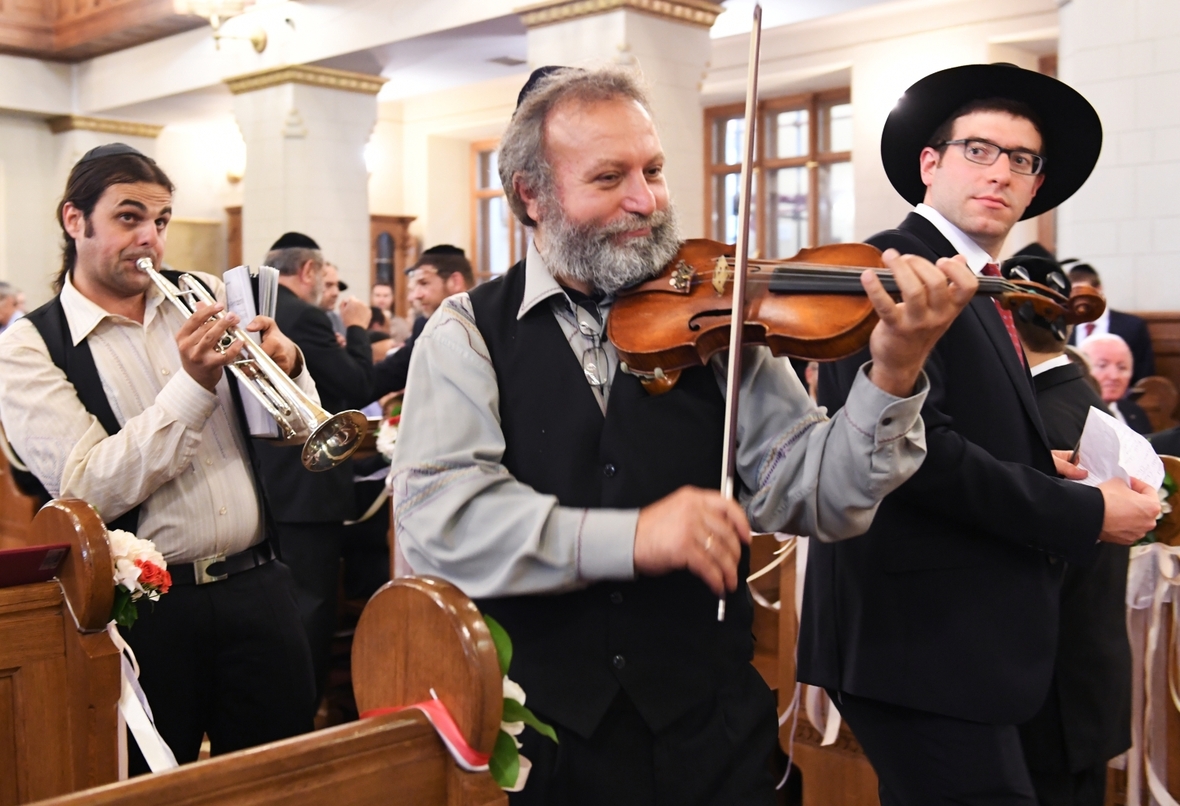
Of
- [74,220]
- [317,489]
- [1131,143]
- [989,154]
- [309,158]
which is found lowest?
[317,489]

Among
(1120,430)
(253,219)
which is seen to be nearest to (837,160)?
(253,219)

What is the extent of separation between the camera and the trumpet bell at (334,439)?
7.77 feet

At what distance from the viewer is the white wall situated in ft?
30.4

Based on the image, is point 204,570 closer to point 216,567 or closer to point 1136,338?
point 216,567

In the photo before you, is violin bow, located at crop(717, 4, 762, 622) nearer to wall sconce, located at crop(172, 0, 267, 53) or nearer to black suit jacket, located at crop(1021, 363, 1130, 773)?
black suit jacket, located at crop(1021, 363, 1130, 773)

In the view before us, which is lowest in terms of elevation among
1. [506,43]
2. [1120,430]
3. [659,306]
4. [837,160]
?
[1120,430]

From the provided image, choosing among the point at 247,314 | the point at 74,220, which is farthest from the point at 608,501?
the point at 74,220

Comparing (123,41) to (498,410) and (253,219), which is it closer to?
(253,219)

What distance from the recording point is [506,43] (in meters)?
9.45

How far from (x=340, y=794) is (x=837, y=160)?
412 inches

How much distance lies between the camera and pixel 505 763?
4.00ft

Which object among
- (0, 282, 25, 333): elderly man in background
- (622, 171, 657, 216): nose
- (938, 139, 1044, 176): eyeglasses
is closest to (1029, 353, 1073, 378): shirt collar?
(938, 139, 1044, 176): eyeglasses

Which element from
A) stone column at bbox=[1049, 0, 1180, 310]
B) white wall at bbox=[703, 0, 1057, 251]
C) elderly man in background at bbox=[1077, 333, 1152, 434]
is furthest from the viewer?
white wall at bbox=[703, 0, 1057, 251]

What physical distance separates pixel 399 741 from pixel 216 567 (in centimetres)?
130
